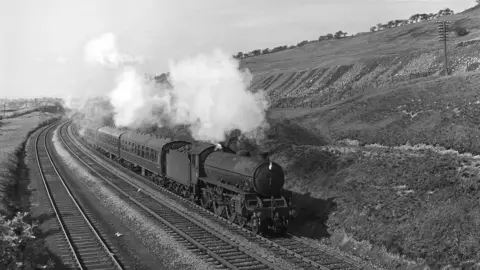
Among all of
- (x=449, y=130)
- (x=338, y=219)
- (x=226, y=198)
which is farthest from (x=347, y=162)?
(x=449, y=130)

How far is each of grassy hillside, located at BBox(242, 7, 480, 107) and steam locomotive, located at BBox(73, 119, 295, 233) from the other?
1252 inches

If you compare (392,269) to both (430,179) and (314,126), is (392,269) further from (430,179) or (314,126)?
(314,126)

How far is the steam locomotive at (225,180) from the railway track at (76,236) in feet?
17.5

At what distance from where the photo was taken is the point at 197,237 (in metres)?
17.8

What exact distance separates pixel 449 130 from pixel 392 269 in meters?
16.3

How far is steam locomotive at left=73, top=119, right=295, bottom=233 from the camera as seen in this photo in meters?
17.9

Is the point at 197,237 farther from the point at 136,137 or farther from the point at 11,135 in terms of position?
the point at 11,135

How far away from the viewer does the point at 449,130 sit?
27562mm

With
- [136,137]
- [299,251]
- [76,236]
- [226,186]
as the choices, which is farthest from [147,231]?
[136,137]

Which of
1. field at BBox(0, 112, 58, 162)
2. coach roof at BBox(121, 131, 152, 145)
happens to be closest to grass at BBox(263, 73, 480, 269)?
coach roof at BBox(121, 131, 152, 145)

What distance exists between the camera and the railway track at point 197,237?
14797 mm

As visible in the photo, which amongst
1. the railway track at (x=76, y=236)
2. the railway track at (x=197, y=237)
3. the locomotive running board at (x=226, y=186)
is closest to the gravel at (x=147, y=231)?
the railway track at (x=197, y=237)

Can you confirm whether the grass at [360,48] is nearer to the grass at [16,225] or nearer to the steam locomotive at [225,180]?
the steam locomotive at [225,180]

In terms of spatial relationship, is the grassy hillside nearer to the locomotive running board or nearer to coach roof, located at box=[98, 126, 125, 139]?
coach roof, located at box=[98, 126, 125, 139]
